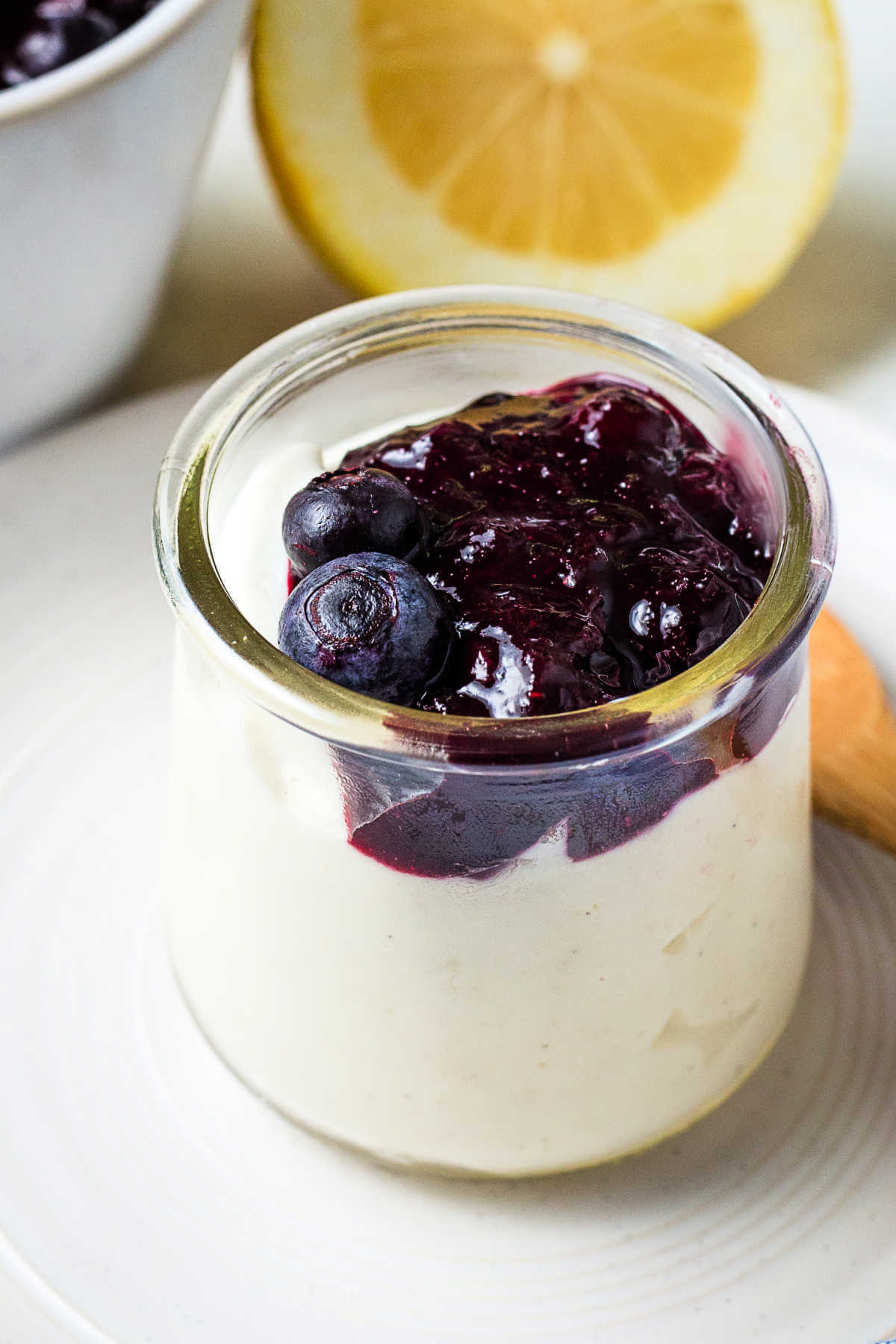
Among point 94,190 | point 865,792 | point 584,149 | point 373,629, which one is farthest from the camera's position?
point 584,149

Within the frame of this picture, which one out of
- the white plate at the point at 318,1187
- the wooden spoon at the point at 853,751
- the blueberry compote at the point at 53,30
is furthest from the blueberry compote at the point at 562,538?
the blueberry compote at the point at 53,30

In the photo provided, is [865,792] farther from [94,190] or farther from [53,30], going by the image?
[53,30]

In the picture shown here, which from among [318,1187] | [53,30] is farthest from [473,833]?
[53,30]

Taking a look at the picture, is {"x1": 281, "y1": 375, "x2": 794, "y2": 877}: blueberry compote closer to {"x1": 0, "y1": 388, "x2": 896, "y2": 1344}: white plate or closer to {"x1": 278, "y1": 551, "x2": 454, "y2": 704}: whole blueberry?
{"x1": 278, "y1": 551, "x2": 454, "y2": 704}: whole blueberry

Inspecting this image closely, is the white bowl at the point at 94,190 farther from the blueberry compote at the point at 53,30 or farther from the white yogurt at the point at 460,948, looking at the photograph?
→ the white yogurt at the point at 460,948

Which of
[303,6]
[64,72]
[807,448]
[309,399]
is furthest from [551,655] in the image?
[303,6]

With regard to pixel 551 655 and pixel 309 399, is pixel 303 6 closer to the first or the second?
pixel 309 399
